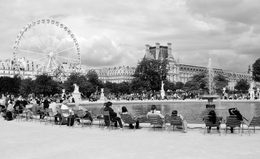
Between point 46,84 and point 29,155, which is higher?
point 46,84

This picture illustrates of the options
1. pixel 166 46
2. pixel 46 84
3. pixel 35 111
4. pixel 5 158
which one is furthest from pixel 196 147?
pixel 166 46

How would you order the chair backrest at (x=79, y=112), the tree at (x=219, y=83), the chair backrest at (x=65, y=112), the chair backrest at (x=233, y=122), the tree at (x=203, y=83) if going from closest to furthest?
the chair backrest at (x=233, y=122) < the chair backrest at (x=79, y=112) < the chair backrest at (x=65, y=112) < the tree at (x=219, y=83) < the tree at (x=203, y=83)

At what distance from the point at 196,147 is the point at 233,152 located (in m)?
1.07

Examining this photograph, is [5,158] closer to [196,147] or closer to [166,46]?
[196,147]

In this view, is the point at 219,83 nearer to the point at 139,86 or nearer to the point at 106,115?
the point at 139,86

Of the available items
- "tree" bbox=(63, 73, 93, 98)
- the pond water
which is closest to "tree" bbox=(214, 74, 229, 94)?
"tree" bbox=(63, 73, 93, 98)

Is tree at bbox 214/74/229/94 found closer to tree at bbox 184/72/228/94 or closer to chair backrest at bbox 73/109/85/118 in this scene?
tree at bbox 184/72/228/94

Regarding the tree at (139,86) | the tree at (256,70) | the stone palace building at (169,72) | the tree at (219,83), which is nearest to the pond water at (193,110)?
the tree at (139,86)

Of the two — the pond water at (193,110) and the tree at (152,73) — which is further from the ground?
the tree at (152,73)

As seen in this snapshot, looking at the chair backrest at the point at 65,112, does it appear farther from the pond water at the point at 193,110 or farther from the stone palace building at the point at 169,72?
the stone palace building at the point at 169,72

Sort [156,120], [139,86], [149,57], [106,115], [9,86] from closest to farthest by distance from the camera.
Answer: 1. [156,120]
2. [106,115]
3. [139,86]
4. [9,86]
5. [149,57]

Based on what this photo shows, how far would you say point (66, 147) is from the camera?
352 inches

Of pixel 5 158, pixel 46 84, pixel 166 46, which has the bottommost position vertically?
pixel 5 158

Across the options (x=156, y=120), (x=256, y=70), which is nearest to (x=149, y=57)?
(x=256, y=70)
